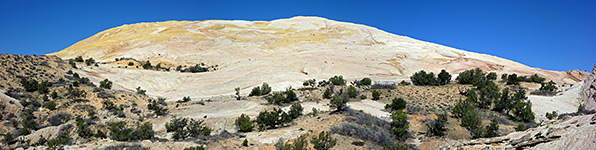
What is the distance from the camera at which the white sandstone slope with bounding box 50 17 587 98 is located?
109 feet

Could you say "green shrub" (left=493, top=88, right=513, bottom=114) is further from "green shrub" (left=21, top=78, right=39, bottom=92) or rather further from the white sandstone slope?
"green shrub" (left=21, top=78, right=39, bottom=92)

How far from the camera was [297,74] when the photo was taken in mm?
36219

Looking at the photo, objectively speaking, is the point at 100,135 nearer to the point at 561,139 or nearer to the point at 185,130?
the point at 185,130

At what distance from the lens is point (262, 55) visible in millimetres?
48281

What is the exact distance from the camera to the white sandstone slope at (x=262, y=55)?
33.4 metres

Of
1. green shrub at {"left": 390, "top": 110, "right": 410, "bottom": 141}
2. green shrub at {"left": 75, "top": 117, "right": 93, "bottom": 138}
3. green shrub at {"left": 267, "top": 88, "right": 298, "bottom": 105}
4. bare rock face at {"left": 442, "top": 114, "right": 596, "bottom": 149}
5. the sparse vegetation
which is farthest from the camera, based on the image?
green shrub at {"left": 267, "top": 88, "right": 298, "bottom": 105}

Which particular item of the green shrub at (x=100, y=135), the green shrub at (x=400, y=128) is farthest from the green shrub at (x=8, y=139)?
the green shrub at (x=400, y=128)

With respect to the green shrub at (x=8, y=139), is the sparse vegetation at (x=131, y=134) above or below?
above

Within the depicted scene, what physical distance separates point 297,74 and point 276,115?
19.5 meters

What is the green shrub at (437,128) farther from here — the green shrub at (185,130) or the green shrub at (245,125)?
the green shrub at (185,130)

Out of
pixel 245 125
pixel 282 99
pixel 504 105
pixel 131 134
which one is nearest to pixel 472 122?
pixel 504 105

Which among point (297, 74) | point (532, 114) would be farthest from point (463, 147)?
point (297, 74)

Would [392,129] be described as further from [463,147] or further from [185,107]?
[185,107]

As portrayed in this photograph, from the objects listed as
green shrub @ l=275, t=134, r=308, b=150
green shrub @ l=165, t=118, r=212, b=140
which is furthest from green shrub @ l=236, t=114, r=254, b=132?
green shrub @ l=275, t=134, r=308, b=150
